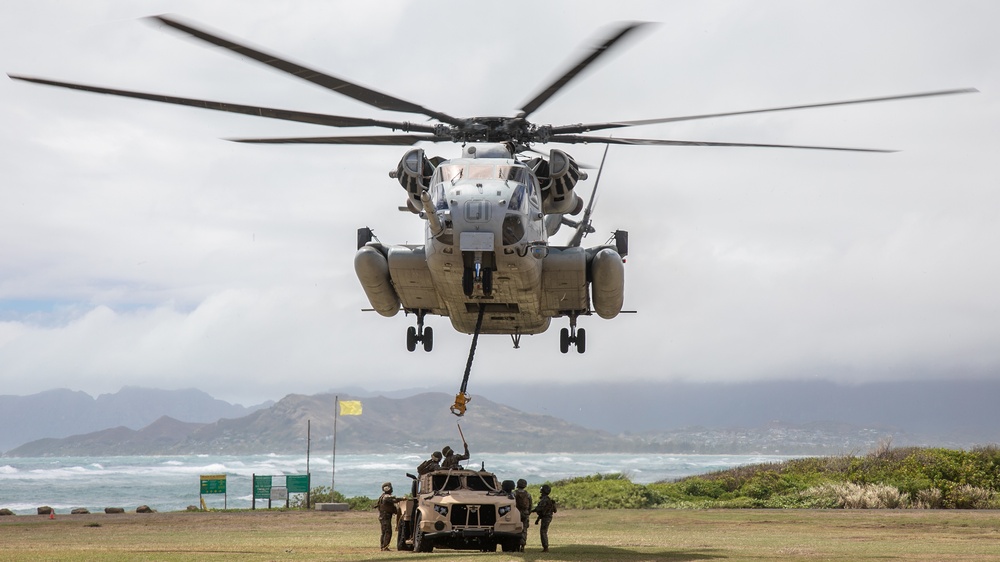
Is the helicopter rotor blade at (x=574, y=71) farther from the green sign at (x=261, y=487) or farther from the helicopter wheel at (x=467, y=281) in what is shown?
the green sign at (x=261, y=487)

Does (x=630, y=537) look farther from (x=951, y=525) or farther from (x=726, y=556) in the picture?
(x=951, y=525)

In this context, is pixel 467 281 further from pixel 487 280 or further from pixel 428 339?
pixel 428 339

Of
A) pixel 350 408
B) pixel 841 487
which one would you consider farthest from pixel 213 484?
pixel 841 487

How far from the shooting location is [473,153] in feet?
68.0

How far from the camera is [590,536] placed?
24391 millimetres

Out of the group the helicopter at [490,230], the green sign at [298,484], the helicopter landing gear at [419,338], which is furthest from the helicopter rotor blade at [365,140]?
the green sign at [298,484]

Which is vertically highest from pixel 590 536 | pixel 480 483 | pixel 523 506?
pixel 480 483

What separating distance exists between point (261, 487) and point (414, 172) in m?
25.4

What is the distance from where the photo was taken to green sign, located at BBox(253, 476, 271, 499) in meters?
42.0

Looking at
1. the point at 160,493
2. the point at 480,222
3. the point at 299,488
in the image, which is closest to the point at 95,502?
the point at 160,493

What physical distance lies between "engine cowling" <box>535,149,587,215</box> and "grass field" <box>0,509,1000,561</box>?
710cm

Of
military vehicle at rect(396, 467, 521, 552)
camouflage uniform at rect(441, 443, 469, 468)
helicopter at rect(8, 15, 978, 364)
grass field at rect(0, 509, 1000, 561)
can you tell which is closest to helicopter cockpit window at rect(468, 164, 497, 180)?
helicopter at rect(8, 15, 978, 364)

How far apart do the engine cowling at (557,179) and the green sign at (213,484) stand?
2451 centimetres

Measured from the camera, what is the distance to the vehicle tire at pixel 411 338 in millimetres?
24219
